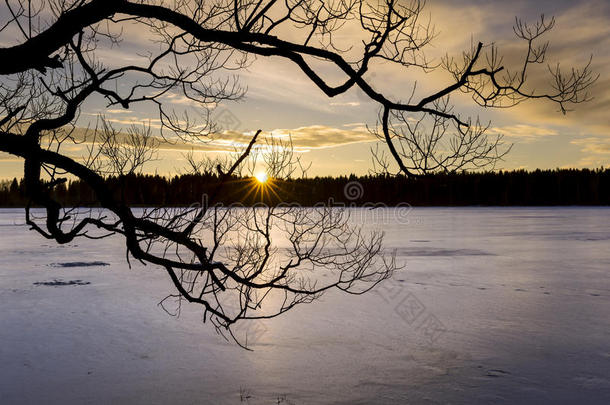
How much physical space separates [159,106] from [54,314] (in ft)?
23.0

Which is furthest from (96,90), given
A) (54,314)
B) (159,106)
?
(54,314)

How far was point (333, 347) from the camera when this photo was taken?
911cm

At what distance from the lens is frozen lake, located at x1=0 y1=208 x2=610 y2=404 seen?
7.11 metres

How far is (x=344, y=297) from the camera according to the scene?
13344 mm

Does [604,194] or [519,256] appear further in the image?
[604,194]

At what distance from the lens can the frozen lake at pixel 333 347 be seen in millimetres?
7109

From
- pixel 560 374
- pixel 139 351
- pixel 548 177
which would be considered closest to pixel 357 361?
pixel 560 374

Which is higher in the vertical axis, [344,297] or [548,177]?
[548,177]

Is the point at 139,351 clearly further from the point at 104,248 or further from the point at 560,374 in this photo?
the point at 104,248

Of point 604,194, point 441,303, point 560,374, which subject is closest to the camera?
point 560,374

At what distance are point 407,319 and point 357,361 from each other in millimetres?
2959

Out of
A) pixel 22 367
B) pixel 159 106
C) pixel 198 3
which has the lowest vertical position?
pixel 22 367

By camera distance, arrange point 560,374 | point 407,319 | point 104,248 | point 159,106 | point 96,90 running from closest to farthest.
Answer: point 96,90, point 159,106, point 560,374, point 407,319, point 104,248

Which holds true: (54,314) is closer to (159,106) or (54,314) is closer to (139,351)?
(139,351)
